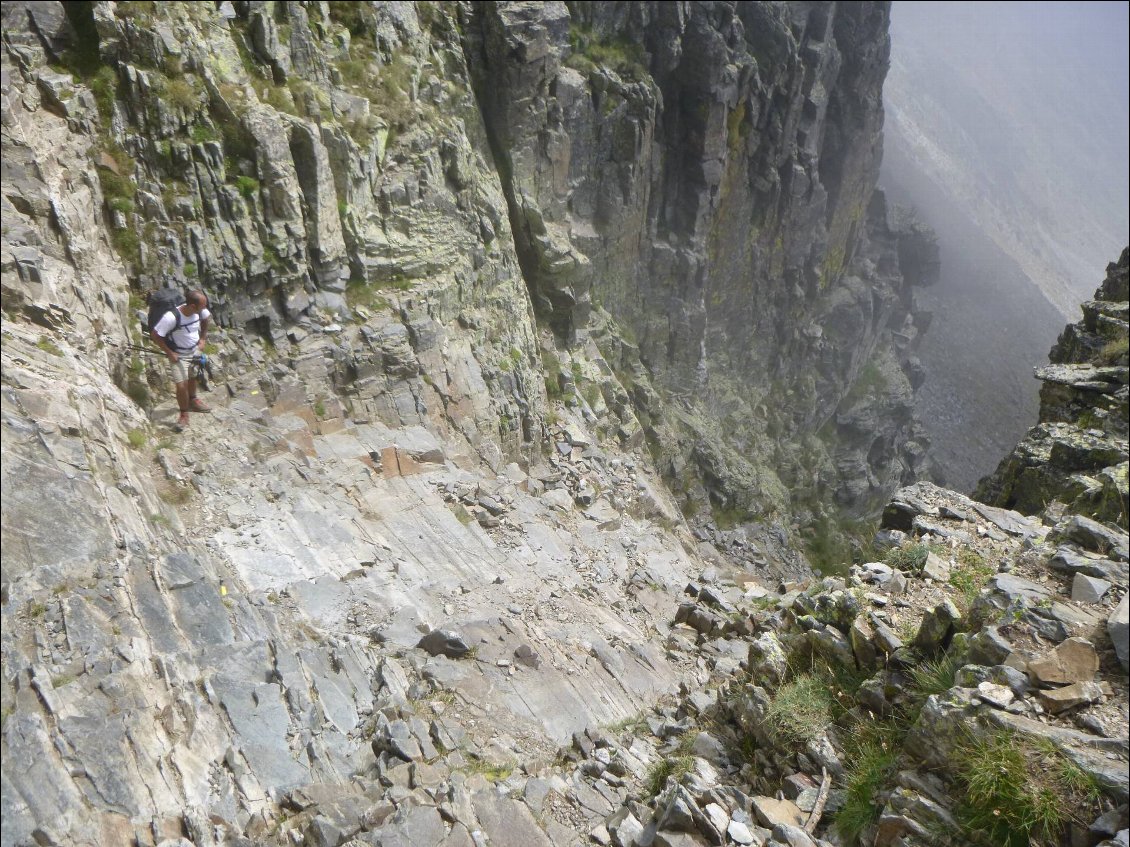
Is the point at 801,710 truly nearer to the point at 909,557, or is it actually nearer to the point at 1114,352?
the point at 909,557

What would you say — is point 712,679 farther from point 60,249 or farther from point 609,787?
point 60,249

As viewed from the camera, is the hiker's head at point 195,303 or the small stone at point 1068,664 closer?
the small stone at point 1068,664

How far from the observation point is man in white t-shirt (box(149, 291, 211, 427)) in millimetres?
13258

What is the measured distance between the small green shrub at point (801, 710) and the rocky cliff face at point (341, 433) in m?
2.10

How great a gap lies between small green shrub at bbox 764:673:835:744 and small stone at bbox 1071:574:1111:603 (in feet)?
9.55

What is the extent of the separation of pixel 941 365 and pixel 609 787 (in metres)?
83.1

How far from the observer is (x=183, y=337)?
13.4m

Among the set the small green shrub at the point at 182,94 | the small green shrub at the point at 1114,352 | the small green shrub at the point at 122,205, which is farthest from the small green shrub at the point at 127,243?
the small green shrub at the point at 1114,352

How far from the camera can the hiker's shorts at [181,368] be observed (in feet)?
44.5

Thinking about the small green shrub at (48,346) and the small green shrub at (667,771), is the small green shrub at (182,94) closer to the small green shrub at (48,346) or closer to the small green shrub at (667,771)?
the small green shrub at (48,346)

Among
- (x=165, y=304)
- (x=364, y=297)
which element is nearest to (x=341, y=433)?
(x=364, y=297)

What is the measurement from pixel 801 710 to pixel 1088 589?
3401mm

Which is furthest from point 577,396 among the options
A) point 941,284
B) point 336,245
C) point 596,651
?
point 941,284

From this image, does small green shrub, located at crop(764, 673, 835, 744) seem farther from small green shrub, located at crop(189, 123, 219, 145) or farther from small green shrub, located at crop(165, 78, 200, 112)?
small green shrub, located at crop(165, 78, 200, 112)
